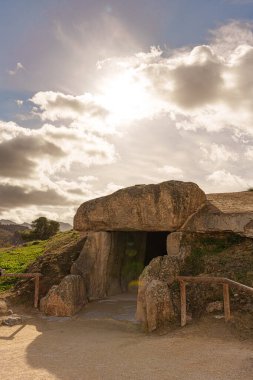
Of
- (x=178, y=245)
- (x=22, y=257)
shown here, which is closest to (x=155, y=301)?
(x=178, y=245)

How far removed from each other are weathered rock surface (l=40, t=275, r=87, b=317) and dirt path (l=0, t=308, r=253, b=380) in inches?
42.4

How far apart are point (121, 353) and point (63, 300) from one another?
4.63 meters

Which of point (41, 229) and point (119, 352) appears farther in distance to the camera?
point (41, 229)

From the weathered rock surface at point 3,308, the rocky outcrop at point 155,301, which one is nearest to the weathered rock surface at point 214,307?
the rocky outcrop at point 155,301

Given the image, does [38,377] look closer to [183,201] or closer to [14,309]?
[14,309]

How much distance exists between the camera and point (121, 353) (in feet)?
28.0

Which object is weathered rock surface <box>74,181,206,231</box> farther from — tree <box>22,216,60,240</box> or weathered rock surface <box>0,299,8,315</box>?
tree <box>22,216,60,240</box>

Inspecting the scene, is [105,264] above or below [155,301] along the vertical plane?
above

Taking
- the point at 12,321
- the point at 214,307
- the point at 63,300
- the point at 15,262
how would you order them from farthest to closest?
the point at 15,262
the point at 63,300
the point at 12,321
the point at 214,307

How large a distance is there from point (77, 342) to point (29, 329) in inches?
91.5

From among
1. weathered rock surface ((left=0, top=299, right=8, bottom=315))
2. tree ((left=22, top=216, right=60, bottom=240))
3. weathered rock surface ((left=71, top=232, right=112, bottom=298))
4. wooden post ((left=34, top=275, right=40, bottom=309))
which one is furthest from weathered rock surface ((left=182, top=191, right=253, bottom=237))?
tree ((left=22, top=216, right=60, bottom=240))

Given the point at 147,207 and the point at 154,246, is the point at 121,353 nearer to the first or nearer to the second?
the point at 147,207

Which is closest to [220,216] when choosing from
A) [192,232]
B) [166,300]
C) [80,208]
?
[192,232]

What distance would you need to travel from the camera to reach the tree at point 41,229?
145 feet
